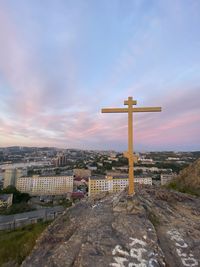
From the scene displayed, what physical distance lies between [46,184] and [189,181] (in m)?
57.6

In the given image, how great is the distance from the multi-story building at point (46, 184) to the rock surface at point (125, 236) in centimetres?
6273

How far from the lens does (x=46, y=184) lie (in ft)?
220

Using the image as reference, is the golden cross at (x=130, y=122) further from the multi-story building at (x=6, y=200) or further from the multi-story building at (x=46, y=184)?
the multi-story building at (x=46, y=184)

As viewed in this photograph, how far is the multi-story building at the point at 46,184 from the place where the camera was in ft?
219

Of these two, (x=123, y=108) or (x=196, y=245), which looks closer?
(x=196, y=245)

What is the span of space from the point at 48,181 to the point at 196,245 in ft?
218

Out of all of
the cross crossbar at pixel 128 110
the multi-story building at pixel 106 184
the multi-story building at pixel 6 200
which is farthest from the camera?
the multi-story building at pixel 106 184

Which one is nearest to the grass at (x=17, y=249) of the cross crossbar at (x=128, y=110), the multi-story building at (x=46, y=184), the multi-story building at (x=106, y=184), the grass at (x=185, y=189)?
the cross crossbar at (x=128, y=110)

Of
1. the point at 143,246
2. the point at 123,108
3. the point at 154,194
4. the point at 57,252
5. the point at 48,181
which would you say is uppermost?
the point at 123,108

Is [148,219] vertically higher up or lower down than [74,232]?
higher up

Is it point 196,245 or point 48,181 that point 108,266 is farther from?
point 48,181

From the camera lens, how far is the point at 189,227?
17.6ft

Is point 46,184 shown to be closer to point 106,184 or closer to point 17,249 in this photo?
point 106,184

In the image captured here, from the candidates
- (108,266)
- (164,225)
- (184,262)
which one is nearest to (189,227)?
(164,225)
